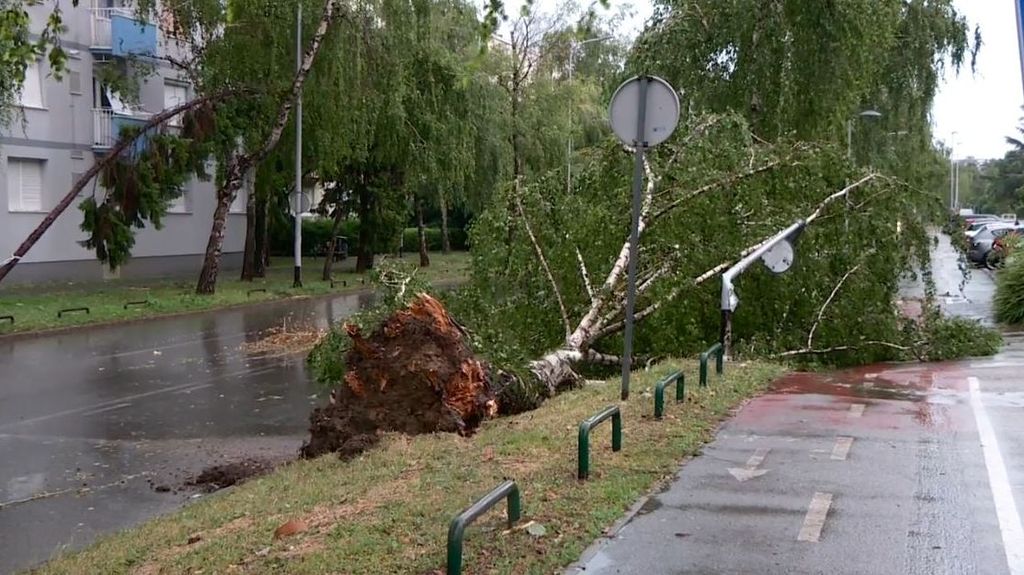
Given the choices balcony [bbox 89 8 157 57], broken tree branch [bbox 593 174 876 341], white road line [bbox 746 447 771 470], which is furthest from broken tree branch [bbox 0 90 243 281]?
white road line [bbox 746 447 771 470]

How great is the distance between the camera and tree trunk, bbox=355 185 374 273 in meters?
35.6

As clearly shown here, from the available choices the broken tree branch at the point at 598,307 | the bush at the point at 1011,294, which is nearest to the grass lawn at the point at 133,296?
the broken tree branch at the point at 598,307

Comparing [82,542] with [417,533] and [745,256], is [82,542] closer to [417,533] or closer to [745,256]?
[417,533]

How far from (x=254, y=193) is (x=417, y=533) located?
26.7 m

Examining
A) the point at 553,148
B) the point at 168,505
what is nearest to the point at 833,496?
the point at 168,505

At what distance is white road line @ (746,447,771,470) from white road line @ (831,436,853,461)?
50 cm

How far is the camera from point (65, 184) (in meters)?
29.5

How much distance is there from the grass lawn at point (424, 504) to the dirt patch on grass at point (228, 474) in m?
0.51

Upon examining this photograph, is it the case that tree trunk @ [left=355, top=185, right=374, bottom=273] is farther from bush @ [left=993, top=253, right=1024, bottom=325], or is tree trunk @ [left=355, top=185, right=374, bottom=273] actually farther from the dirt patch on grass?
the dirt patch on grass

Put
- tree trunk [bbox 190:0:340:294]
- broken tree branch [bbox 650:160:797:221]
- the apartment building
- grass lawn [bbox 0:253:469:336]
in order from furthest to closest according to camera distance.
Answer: the apartment building, tree trunk [bbox 190:0:340:294], grass lawn [bbox 0:253:469:336], broken tree branch [bbox 650:160:797:221]

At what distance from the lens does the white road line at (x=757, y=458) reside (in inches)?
286

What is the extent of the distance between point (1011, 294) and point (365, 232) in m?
21.7

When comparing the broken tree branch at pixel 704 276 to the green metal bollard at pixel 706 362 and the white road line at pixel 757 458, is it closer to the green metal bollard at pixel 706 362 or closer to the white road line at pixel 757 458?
the green metal bollard at pixel 706 362

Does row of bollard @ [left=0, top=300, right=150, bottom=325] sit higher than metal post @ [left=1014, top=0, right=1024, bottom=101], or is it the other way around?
metal post @ [left=1014, top=0, right=1024, bottom=101]
